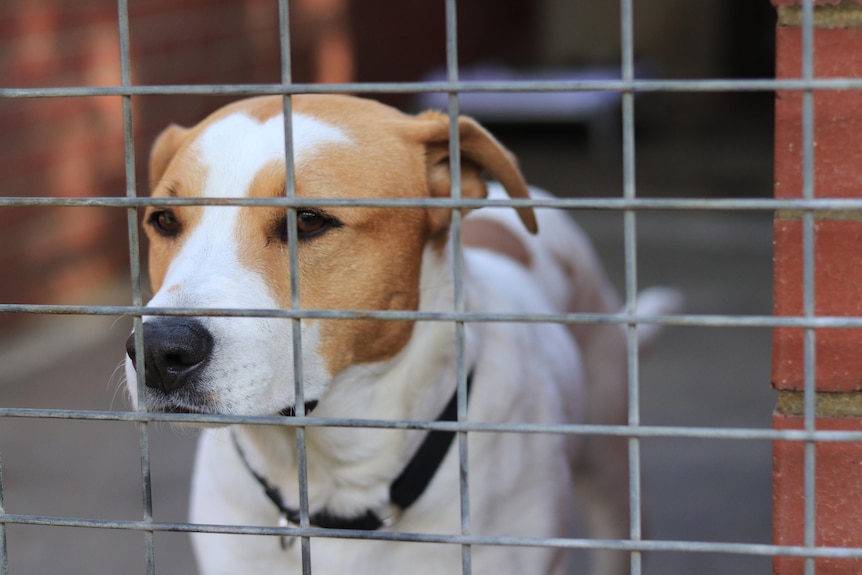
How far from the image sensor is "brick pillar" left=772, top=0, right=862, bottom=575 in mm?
1636

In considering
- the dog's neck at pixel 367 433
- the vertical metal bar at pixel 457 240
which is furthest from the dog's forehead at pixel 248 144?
the vertical metal bar at pixel 457 240

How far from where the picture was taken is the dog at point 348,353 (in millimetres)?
2021

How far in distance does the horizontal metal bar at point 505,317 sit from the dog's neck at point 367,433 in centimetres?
62

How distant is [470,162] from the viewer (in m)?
2.51

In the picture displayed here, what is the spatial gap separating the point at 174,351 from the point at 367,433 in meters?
0.61

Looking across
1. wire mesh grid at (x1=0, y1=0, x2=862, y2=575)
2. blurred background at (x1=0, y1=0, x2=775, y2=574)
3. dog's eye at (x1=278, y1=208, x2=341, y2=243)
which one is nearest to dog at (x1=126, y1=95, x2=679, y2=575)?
dog's eye at (x1=278, y1=208, x2=341, y2=243)

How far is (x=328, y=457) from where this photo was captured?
239 centimetres

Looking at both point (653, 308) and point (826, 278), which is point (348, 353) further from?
point (653, 308)

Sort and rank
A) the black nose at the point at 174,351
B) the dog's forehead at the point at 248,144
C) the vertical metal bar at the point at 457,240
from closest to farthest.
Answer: the vertical metal bar at the point at 457,240, the black nose at the point at 174,351, the dog's forehead at the point at 248,144

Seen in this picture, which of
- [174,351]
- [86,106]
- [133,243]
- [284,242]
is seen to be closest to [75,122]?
[86,106]

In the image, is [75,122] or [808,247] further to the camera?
[75,122]

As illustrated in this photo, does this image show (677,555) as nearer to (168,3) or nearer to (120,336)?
(120,336)

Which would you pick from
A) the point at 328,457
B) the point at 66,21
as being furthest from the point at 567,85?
the point at 66,21

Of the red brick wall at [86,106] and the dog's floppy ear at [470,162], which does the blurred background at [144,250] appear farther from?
the dog's floppy ear at [470,162]
